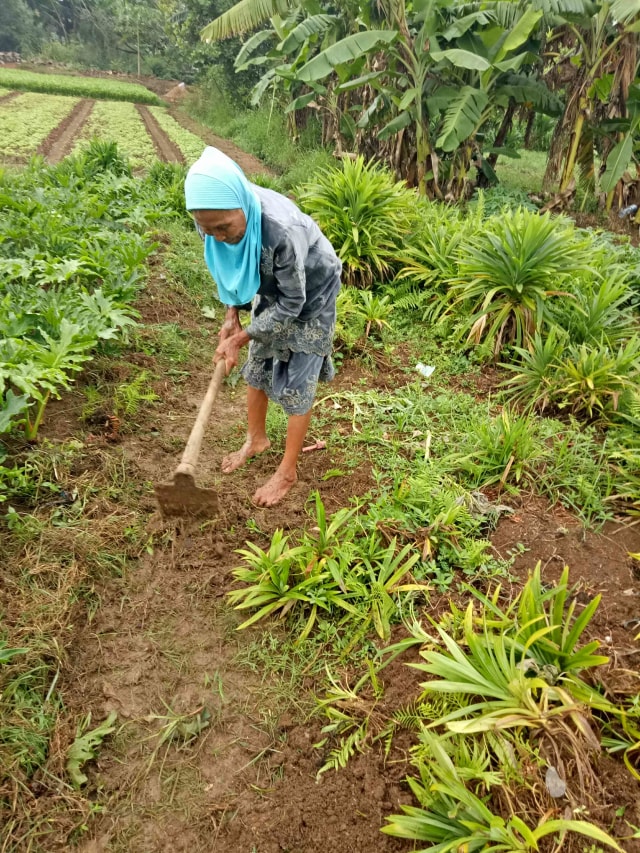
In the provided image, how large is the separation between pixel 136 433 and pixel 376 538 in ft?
5.32

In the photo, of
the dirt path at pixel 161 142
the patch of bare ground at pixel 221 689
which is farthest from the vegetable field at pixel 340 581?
the dirt path at pixel 161 142

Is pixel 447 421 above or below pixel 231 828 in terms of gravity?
above

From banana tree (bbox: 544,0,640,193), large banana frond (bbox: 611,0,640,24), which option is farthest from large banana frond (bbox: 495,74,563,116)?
large banana frond (bbox: 611,0,640,24)

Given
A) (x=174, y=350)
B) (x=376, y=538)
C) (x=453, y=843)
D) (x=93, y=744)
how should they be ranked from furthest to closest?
(x=174, y=350) < (x=376, y=538) < (x=93, y=744) < (x=453, y=843)

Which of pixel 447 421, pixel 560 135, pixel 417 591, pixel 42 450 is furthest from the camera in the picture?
pixel 560 135

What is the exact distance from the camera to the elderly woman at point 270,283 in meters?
1.78

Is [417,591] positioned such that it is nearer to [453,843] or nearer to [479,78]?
[453,843]

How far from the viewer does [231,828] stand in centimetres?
163

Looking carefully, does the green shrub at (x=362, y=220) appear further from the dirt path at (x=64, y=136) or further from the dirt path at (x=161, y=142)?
the dirt path at (x=64, y=136)

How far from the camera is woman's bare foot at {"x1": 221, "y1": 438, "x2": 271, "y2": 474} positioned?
292 cm

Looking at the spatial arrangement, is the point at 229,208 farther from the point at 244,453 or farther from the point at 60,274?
the point at 60,274

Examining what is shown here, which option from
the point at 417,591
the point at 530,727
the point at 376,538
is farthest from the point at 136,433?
the point at 530,727

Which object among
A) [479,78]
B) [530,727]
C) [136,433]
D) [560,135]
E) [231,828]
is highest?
[479,78]

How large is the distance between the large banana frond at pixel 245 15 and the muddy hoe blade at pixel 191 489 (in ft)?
30.2
